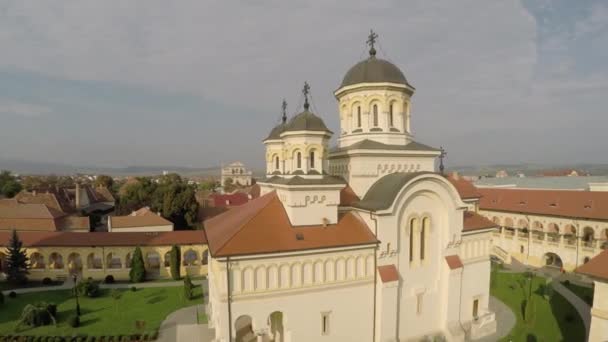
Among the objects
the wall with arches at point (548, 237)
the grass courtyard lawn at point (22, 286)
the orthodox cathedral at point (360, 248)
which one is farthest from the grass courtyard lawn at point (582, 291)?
the grass courtyard lawn at point (22, 286)

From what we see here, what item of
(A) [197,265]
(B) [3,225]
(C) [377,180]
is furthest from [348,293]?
(B) [3,225]

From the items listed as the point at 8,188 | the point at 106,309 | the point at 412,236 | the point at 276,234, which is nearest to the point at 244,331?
the point at 276,234

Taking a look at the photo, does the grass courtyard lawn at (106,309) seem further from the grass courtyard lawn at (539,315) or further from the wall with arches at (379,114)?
the grass courtyard lawn at (539,315)

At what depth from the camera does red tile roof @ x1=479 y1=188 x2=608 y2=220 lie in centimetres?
2866

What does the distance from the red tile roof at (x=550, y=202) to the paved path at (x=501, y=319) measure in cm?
1327

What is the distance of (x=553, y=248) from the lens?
30438 millimetres

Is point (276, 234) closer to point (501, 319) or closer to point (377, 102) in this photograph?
point (377, 102)

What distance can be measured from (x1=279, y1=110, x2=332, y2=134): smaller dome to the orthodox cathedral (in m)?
0.06

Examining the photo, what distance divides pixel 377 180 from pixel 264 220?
6.54 m

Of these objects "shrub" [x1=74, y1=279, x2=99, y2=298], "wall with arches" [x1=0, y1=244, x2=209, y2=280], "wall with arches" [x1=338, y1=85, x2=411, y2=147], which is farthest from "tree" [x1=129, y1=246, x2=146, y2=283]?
"wall with arches" [x1=338, y1=85, x2=411, y2=147]

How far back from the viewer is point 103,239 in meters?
28.7

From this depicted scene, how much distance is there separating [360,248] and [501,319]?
1078 centimetres

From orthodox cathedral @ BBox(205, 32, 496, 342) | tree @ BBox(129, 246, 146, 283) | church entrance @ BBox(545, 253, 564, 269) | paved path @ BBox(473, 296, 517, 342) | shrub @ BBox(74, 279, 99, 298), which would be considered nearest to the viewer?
orthodox cathedral @ BBox(205, 32, 496, 342)

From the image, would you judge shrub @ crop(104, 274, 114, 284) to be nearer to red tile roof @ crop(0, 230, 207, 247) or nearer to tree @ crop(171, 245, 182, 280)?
red tile roof @ crop(0, 230, 207, 247)
